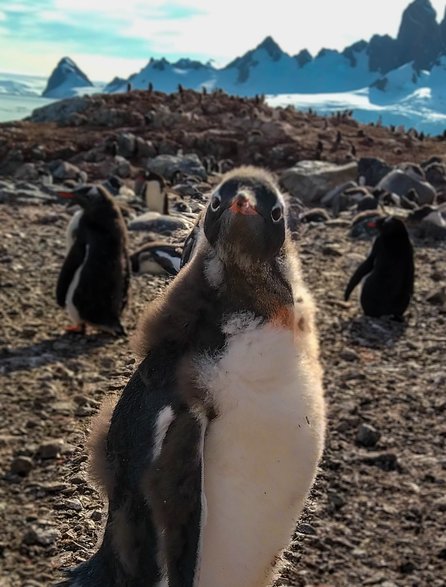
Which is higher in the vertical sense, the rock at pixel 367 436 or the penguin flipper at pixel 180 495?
the penguin flipper at pixel 180 495

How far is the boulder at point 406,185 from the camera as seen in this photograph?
15.5 meters

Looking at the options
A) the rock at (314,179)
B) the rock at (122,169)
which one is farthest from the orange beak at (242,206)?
the rock at (122,169)

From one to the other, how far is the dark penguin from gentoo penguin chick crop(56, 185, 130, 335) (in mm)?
2191

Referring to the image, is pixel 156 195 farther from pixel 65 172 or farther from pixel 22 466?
pixel 22 466

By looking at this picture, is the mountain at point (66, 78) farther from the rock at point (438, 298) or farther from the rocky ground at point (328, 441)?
the rocky ground at point (328, 441)

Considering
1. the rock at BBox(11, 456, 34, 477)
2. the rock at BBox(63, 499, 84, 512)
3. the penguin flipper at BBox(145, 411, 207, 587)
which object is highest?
the penguin flipper at BBox(145, 411, 207, 587)

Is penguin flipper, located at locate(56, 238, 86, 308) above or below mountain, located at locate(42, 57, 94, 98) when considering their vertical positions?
below

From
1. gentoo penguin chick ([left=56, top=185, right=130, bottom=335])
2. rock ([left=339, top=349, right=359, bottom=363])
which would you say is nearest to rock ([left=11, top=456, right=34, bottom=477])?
gentoo penguin chick ([left=56, top=185, right=130, bottom=335])

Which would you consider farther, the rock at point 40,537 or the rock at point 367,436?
the rock at point 367,436

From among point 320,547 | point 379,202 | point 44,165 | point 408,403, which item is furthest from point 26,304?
point 44,165

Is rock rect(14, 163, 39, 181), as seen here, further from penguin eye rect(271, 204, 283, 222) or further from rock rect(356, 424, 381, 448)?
penguin eye rect(271, 204, 283, 222)

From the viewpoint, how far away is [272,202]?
5.62 ft

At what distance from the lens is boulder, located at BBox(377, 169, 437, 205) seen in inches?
610

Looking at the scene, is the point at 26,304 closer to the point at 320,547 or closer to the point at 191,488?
the point at 320,547
